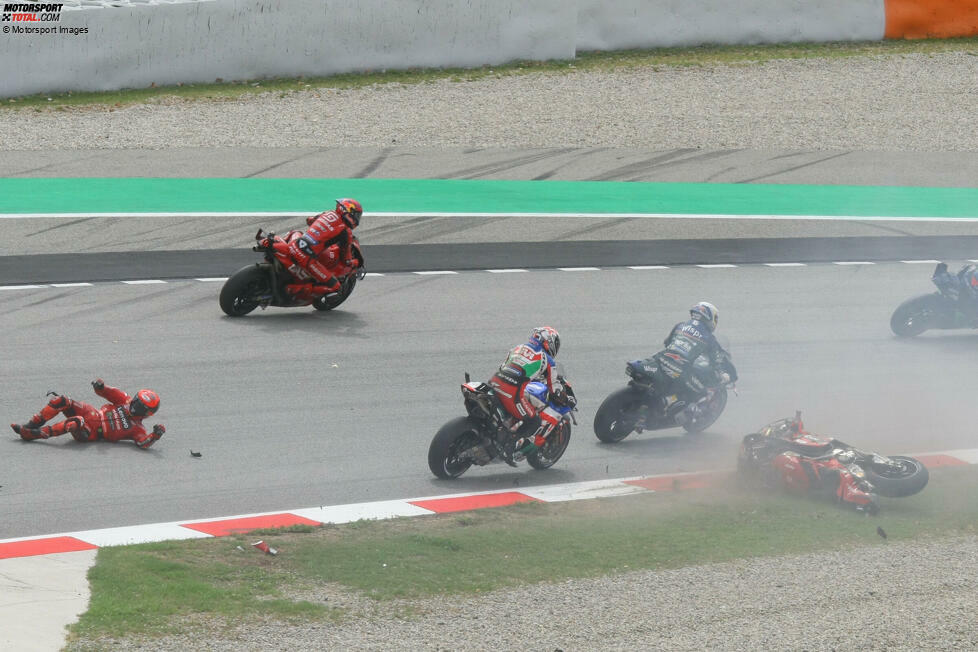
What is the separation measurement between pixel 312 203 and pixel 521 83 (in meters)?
9.05

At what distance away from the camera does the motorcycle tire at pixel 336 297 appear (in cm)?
1739

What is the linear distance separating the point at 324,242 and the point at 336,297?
93 cm

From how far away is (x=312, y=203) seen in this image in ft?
75.2

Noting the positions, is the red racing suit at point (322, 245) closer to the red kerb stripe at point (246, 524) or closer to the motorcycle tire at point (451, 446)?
the motorcycle tire at point (451, 446)

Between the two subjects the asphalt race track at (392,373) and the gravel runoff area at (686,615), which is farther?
the asphalt race track at (392,373)

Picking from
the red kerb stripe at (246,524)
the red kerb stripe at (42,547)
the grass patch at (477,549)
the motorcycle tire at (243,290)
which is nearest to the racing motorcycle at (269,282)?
the motorcycle tire at (243,290)

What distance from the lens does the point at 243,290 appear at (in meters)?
16.8

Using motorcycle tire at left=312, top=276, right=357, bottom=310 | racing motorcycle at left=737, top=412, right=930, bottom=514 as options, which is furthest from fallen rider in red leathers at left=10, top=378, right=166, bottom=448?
racing motorcycle at left=737, top=412, right=930, bottom=514

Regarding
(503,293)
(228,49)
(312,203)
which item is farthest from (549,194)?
(228,49)

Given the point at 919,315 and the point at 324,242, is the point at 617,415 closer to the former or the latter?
the point at 324,242

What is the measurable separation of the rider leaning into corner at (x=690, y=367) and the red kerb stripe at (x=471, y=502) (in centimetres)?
233

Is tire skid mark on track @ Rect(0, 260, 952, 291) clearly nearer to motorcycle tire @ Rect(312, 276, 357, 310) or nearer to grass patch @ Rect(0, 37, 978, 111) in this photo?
motorcycle tire @ Rect(312, 276, 357, 310)

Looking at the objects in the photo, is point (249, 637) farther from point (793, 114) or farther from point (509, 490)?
point (793, 114)

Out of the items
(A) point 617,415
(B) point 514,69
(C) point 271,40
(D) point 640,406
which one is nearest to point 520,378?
(A) point 617,415
